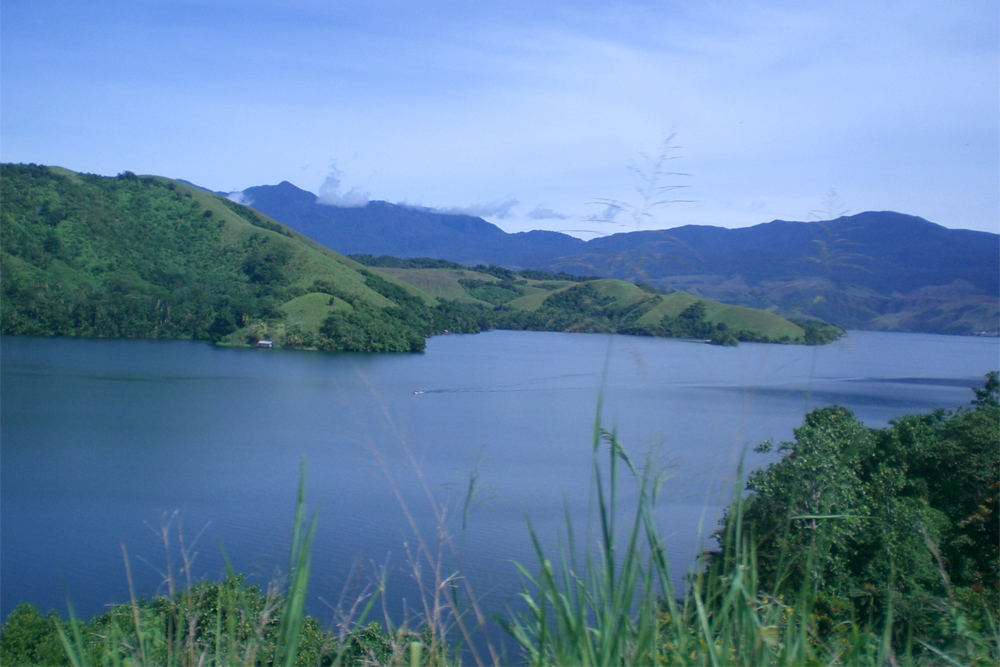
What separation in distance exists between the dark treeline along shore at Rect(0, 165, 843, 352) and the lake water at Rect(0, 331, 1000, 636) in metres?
7.25

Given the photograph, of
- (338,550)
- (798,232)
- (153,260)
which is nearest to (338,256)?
(153,260)

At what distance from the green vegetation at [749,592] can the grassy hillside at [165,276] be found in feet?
109

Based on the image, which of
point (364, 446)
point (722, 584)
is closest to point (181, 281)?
point (364, 446)

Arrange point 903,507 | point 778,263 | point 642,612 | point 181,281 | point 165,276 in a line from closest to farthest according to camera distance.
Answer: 1. point 642,612
2. point 778,263
3. point 903,507
4. point 181,281
5. point 165,276

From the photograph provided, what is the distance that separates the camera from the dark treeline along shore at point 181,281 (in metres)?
40.2

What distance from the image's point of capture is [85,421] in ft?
57.9

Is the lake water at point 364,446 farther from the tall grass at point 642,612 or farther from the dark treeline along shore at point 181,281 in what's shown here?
the dark treeline along shore at point 181,281

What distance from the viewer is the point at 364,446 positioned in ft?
8.95

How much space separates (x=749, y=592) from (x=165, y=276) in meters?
54.5

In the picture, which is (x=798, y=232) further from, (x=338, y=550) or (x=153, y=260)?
(x=153, y=260)

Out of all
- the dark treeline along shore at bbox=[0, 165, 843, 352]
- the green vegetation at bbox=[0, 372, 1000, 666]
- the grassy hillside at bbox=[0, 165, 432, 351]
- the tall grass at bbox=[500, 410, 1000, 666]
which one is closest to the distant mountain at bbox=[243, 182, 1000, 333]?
the green vegetation at bbox=[0, 372, 1000, 666]

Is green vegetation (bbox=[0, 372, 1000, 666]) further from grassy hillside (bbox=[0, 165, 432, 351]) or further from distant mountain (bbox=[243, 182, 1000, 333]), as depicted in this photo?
grassy hillside (bbox=[0, 165, 432, 351])

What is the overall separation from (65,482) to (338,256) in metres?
55.4

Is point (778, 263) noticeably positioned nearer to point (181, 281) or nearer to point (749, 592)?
point (749, 592)
